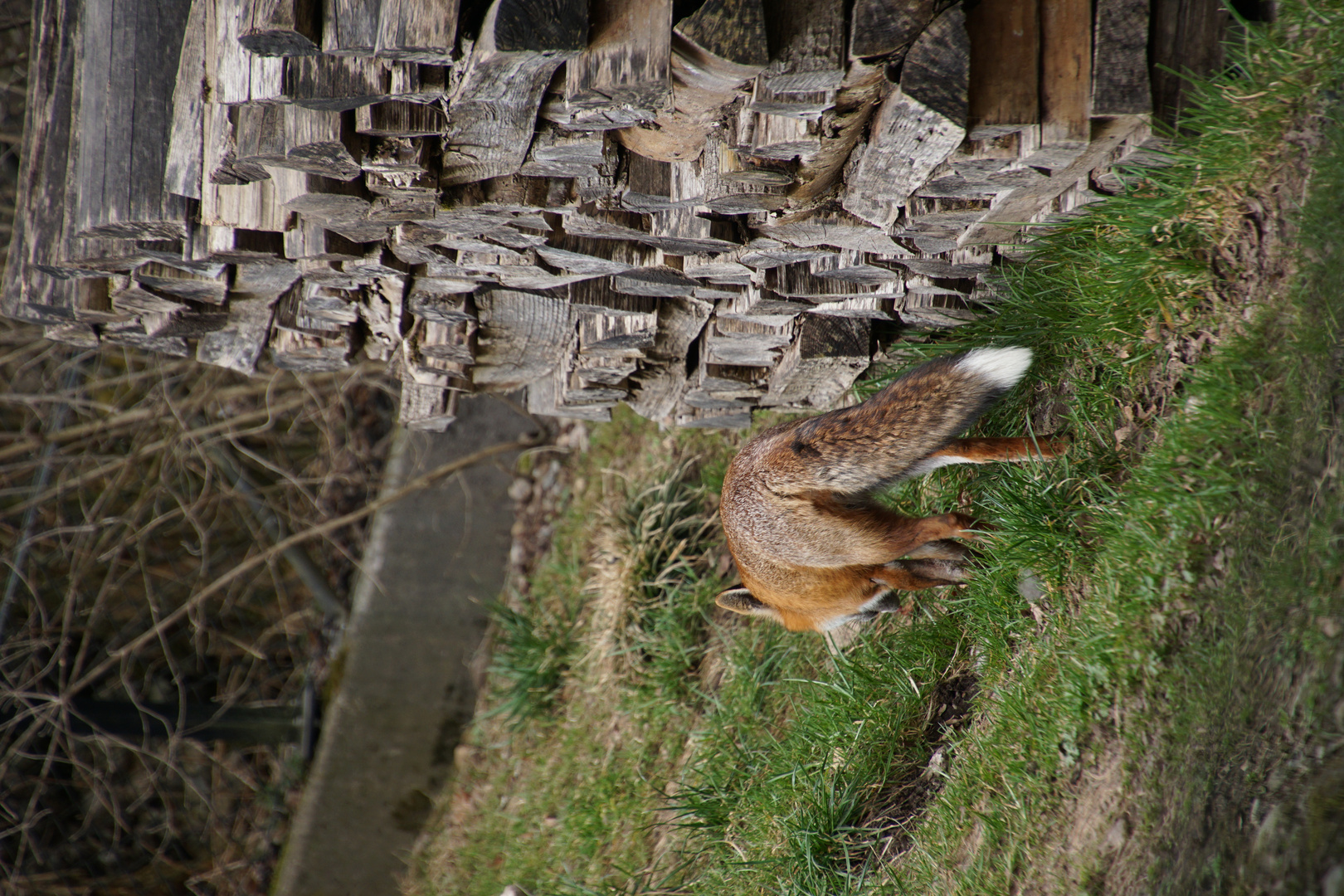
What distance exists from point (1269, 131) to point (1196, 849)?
1.61m

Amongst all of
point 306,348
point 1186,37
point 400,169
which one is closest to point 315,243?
point 400,169

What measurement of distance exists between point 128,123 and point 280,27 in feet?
5.10

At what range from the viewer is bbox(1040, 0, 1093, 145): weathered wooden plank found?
7.22 ft

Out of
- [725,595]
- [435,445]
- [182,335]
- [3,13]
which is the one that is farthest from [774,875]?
[3,13]

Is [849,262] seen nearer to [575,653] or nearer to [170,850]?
[575,653]

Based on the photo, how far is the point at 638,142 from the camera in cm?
252

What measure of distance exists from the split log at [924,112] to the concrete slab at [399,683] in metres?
Result: 4.42

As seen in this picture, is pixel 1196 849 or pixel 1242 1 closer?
pixel 1196 849

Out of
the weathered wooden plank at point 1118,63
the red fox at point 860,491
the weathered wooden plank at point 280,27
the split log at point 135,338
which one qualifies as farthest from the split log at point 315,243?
the weathered wooden plank at point 1118,63

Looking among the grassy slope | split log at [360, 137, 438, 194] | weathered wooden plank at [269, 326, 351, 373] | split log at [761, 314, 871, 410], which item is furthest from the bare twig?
split log at [360, 137, 438, 194]

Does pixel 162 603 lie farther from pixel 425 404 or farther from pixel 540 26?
pixel 540 26

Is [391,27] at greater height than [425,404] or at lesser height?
greater

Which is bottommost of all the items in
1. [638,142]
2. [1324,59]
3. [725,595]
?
[725,595]

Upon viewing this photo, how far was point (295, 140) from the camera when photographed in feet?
8.05
